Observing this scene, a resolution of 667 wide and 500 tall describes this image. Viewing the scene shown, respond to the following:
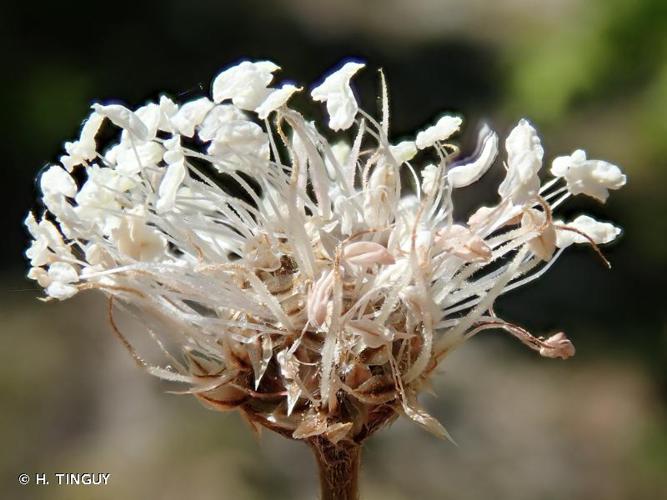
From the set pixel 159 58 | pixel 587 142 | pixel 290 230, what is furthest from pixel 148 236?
pixel 159 58

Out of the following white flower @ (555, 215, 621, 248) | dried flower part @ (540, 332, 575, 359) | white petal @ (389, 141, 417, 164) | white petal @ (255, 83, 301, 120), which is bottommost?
dried flower part @ (540, 332, 575, 359)

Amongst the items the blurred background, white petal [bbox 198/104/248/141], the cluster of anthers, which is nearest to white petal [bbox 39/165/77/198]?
the cluster of anthers

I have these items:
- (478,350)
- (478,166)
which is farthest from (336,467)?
(478,350)

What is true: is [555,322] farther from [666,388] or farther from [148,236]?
[148,236]

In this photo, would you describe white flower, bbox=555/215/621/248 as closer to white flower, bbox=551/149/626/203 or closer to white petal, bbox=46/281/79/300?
white flower, bbox=551/149/626/203

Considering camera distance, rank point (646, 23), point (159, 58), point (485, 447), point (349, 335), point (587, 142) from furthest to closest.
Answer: point (159, 58) < point (587, 142) < point (485, 447) < point (646, 23) < point (349, 335)

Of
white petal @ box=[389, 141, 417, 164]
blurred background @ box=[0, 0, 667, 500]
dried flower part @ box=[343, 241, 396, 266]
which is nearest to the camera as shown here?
dried flower part @ box=[343, 241, 396, 266]
